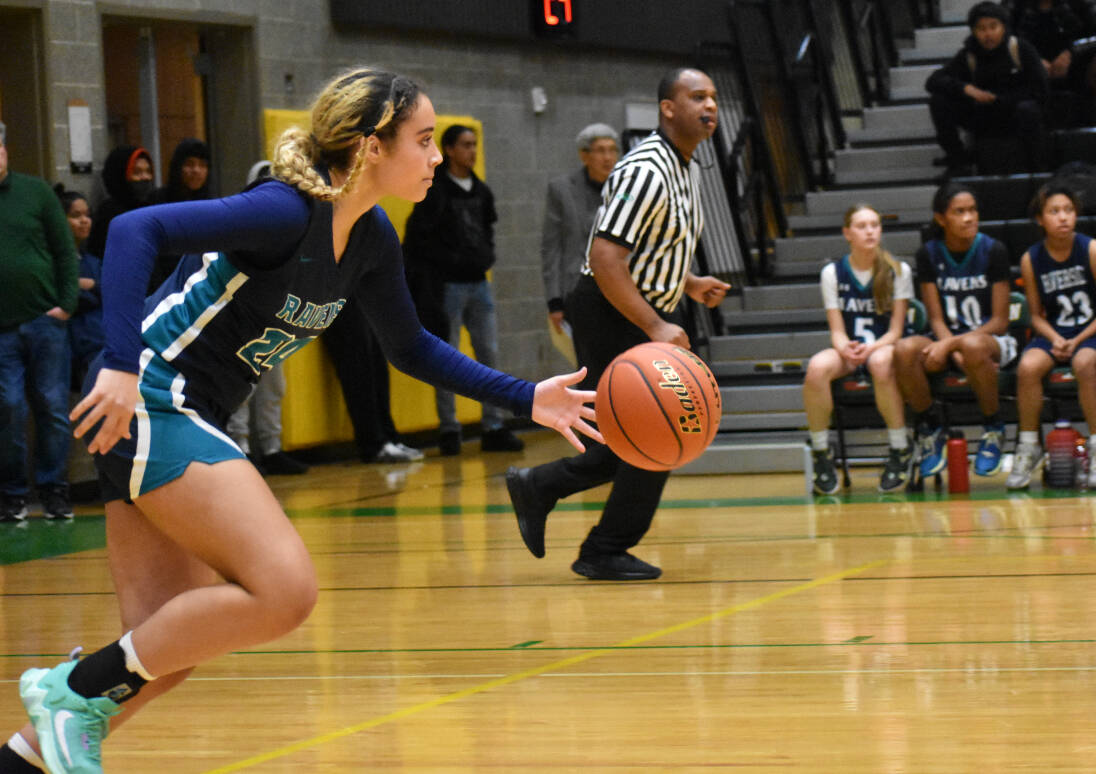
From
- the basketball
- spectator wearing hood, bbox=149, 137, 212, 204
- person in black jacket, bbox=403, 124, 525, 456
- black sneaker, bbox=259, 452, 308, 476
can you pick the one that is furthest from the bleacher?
the basketball

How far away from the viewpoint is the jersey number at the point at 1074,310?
7.21 m

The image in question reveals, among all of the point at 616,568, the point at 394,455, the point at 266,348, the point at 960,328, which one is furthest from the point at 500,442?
the point at 266,348

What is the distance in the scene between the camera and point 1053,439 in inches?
277

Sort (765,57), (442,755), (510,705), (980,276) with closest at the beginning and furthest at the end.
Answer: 1. (442,755)
2. (510,705)
3. (980,276)
4. (765,57)

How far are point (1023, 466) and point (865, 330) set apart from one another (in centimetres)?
100

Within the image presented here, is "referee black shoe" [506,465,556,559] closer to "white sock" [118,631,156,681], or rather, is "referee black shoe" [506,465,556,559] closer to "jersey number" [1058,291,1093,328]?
"white sock" [118,631,156,681]

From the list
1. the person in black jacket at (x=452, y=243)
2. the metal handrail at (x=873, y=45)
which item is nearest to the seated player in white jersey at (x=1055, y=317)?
the person in black jacket at (x=452, y=243)

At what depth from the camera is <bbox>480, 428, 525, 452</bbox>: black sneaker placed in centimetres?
1037

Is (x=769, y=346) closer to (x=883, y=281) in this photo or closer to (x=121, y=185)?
(x=883, y=281)

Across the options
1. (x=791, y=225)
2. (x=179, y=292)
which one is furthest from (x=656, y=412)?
Result: (x=791, y=225)

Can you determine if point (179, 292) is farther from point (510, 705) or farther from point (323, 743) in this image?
point (510, 705)

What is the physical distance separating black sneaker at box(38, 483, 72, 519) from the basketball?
4427 mm

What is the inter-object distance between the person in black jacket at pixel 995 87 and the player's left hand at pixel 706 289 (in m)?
5.00

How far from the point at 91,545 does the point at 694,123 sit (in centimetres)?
327
